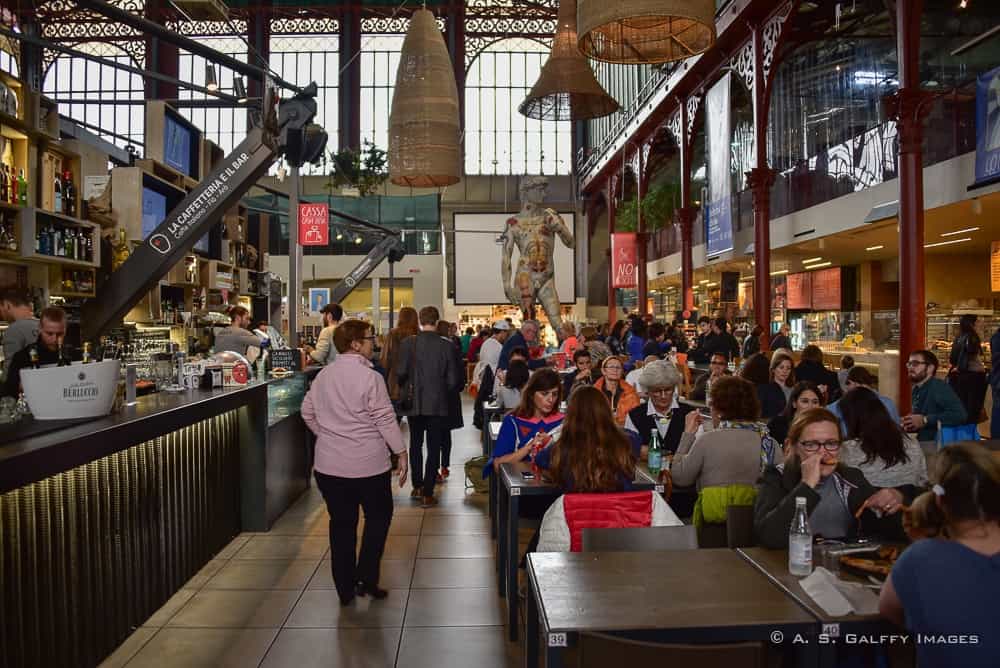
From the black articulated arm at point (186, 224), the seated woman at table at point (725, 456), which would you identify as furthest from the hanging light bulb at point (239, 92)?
the seated woman at table at point (725, 456)

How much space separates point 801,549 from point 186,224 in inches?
205

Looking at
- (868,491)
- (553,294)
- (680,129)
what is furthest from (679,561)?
(680,129)

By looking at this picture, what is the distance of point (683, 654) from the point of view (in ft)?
6.14

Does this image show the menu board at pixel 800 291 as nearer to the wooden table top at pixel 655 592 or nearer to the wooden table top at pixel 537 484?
the wooden table top at pixel 537 484

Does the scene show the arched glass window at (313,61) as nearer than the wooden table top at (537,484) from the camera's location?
No

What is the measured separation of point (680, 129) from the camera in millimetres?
17578

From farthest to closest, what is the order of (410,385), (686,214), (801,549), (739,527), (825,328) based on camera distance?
1. (686,214)
2. (825,328)
3. (410,385)
4. (739,527)
5. (801,549)

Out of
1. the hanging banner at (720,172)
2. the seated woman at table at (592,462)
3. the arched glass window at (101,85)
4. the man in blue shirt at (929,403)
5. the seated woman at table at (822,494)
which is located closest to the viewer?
the seated woman at table at (822,494)

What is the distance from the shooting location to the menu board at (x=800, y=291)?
64.0 feet

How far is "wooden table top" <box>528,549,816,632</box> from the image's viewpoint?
2.12 metres

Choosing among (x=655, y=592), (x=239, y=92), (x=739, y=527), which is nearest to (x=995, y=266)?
(x=239, y=92)

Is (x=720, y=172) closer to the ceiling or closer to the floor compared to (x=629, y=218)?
closer to the floor

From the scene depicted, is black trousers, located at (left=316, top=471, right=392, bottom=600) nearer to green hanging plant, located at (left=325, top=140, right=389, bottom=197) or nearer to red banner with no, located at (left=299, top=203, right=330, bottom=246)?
red banner with no, located at (left=299, top=203, right=330, bottom=246)

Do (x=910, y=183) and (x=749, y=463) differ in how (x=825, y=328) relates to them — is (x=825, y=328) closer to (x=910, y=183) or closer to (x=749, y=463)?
(x=910, y=183)
